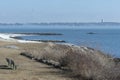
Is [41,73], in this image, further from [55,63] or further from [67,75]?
[55,63]

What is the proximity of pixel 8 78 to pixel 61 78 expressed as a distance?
7.38 ft

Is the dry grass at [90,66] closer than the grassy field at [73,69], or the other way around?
the dry grass at [90,66]

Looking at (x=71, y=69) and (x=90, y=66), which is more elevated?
(x=90, y=66)

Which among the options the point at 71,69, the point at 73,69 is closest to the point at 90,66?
the point at 73,69

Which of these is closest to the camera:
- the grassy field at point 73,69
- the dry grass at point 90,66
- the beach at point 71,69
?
the dry grass at point 90,66

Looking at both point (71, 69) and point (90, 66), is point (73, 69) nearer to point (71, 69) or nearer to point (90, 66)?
point (71, 69)

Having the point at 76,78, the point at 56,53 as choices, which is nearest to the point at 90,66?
the point at 76,78

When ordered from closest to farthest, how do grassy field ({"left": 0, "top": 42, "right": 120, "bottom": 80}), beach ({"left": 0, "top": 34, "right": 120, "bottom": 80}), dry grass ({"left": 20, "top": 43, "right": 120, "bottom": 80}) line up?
dry grass ({"left": 20, "top": 43, "right": 120, "bottom": 80}), grassy field ({"left": 0, "top": 42, "right": 120, "bottom": 80}), beach ({"left": 0, "top": 34, "right": 120, "bottom": 80})

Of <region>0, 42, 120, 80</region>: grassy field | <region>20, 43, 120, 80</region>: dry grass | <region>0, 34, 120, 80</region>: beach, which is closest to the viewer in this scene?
<region>20, 43, 120, 80</region>: dry grass

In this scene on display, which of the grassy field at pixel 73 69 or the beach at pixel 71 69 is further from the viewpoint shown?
the beach at pixel 71 69

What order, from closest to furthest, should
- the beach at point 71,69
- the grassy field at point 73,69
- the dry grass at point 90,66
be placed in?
1. the dry grass at point 90,66
2. the grassy field at point 73,69
3. the beach at point 71,69

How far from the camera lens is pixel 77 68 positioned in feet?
71.2

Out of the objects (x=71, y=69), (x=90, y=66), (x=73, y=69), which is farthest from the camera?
(x=71, y=69)

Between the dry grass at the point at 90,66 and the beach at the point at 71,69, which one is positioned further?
the beach at the point at 71,69
